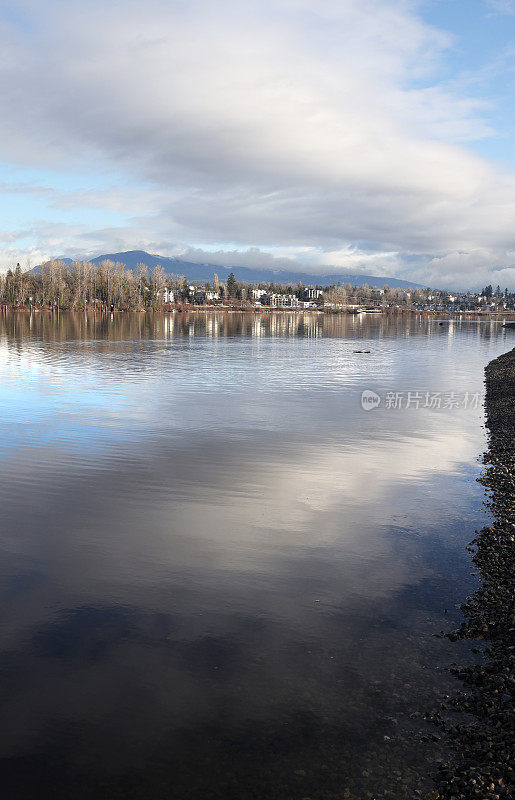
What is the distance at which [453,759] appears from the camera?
8328 millimetres

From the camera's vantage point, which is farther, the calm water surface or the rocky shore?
Answer: the calm water surface

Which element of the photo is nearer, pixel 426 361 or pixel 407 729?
pixel 407 729

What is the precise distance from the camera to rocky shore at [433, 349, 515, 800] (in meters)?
7.86

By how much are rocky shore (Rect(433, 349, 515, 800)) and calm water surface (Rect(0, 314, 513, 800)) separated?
42 cm

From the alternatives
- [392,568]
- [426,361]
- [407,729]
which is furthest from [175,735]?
[426,361]

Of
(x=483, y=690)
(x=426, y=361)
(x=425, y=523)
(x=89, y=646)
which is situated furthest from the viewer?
(x=426, y=361)

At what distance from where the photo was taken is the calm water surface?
8508mm

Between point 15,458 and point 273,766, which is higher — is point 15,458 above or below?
above

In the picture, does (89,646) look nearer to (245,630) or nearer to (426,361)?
(245,630)

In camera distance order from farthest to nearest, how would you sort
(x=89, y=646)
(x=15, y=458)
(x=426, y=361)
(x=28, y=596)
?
(x=426, y=361)
(x=15, y=458)
(x=28, y=596)
(x=89, y=646)

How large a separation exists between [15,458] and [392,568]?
16.1m

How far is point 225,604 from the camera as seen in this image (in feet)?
41.3

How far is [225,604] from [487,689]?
18.2 feet

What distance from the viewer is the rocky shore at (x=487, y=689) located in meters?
7.86
